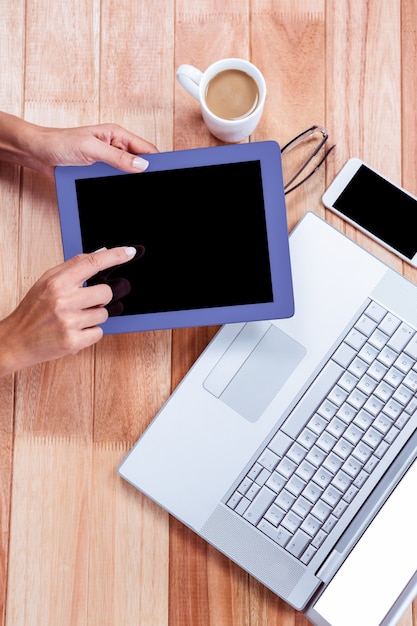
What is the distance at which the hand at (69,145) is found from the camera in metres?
0.75

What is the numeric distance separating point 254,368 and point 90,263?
0.26 meters

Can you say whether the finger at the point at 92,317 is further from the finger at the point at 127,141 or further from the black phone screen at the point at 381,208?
the black phone screen at the point at 381,208

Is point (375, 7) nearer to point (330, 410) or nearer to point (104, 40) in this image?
point (104, 40)

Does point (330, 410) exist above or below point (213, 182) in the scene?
below

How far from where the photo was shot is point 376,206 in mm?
868

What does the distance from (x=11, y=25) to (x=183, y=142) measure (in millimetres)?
313

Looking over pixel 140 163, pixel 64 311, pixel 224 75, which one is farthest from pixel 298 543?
pixel 224 75

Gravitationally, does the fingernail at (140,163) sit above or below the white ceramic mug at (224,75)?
below

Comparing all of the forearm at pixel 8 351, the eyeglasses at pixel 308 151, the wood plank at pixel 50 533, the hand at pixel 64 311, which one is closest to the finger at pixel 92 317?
the hand at pixel 64 311

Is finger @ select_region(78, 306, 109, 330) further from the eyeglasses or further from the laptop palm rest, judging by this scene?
the eyeglasses

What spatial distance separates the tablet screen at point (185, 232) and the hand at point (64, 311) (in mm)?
40

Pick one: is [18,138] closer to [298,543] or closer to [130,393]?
[130,393]

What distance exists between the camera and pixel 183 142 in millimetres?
886

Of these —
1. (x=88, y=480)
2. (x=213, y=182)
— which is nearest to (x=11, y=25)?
(x=213, y=182)
